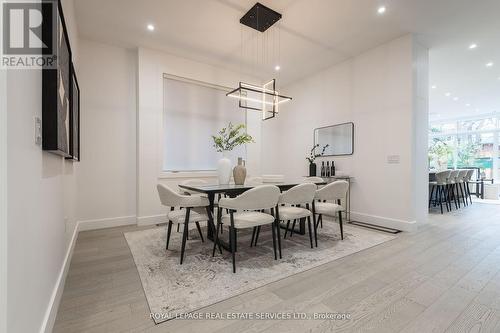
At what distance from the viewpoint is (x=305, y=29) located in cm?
356

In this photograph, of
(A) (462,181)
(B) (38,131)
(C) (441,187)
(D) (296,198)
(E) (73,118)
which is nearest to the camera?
(B) (38,131)

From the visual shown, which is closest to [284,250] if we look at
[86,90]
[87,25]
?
[86,90]

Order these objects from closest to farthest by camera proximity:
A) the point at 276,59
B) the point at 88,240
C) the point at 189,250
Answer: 1. the point at 189,250
2. the point at 88,240
3. the point at 276,59

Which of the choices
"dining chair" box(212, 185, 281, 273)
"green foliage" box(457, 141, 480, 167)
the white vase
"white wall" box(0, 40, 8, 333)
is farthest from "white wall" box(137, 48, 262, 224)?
"green foliage" box(457, 141, 480, 167)

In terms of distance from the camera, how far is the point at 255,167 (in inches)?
222

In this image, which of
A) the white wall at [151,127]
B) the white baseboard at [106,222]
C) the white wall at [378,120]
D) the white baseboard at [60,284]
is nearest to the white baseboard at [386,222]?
the white wall at [378,120]

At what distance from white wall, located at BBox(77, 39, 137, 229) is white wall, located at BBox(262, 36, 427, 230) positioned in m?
3.94

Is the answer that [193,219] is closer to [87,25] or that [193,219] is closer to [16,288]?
[16,288]

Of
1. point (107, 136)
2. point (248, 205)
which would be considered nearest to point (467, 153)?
point (248, 205)

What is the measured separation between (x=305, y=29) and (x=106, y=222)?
462cm

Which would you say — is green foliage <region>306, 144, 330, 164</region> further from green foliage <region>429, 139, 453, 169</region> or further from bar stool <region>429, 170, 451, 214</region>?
green foliage <region>429, 139, 453, 169</region>

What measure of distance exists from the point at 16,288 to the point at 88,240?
281cm

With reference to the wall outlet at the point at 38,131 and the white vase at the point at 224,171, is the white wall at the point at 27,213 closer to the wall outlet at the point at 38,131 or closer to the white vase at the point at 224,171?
the wall outlet at the point at 38,131

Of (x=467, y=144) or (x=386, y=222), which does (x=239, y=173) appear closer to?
(x=386, y=222)
